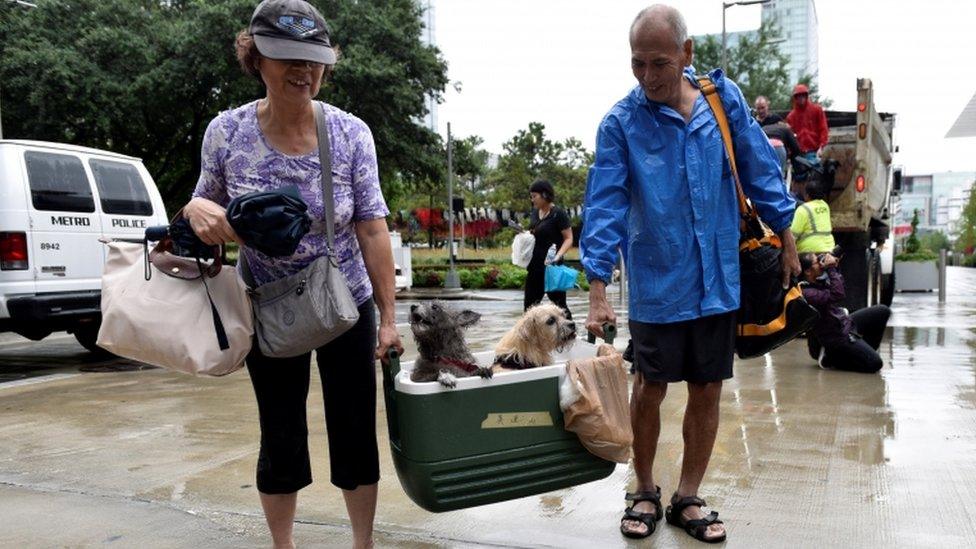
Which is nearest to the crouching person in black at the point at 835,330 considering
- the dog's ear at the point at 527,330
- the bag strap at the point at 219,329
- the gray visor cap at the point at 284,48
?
the dog's ear at the point at 527,330

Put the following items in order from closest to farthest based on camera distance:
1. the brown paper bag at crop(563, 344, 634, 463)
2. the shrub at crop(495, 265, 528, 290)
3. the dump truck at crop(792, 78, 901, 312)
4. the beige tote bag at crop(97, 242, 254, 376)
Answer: the beige tote bag at crop(97, 242, 254, 376) → the brown paper bag at crop(563, 344, 634, 463) → the dump truck at crop(792, 78, 901, 312) → the shrub at crop(495, 265, 528, 290)

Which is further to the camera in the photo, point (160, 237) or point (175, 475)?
point (175, 475)

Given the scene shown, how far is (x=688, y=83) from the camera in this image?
3.37 m

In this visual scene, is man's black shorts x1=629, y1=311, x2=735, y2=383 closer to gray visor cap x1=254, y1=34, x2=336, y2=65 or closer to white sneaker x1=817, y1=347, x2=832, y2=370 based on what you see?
gray visor cap x1=254, y1=34, x2=336, y2=65

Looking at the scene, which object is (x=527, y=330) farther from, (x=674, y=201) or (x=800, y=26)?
(x=800, y=26)

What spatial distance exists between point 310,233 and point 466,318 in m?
0.69

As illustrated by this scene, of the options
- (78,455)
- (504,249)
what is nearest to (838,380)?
(78,455)

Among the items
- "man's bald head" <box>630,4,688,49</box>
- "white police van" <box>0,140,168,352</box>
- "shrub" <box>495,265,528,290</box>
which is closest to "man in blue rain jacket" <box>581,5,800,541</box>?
"man's bald head" <box>630,4,688,49</box>

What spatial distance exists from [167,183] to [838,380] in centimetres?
2074

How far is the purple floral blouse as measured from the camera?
276cm

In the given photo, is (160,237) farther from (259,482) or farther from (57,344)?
(57,344)

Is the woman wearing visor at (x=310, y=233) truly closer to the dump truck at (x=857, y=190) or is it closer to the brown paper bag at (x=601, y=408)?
the brown paper bag at (x=601, y=408)

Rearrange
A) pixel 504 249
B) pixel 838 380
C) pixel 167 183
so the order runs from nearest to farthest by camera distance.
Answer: pixel 838 380 → pixel 167 183 → pixel 504 249

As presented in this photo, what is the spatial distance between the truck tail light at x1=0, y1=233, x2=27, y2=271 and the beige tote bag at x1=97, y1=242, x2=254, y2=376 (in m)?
5.64
